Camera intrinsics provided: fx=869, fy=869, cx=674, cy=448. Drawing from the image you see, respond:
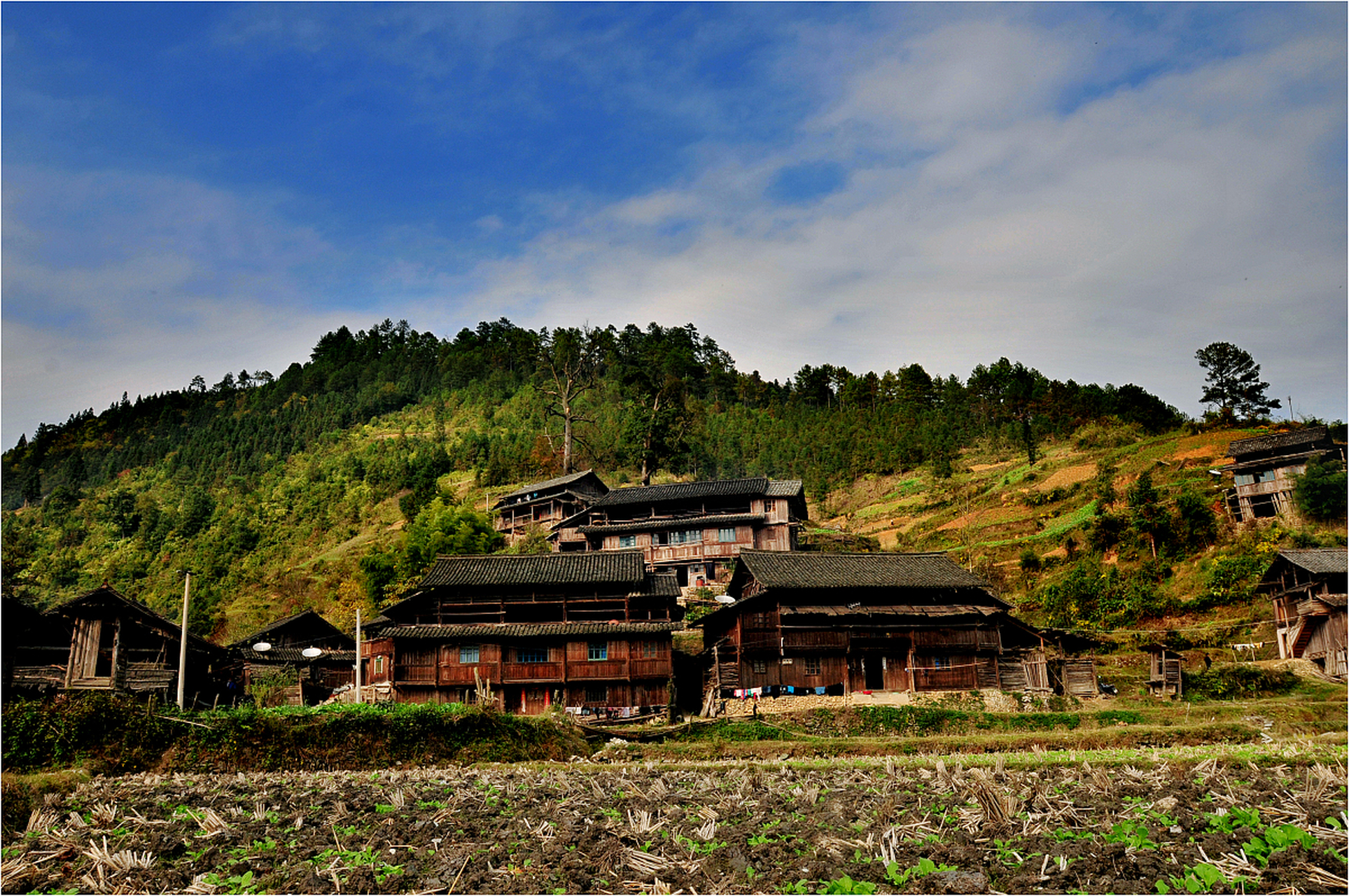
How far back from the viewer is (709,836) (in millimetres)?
11586

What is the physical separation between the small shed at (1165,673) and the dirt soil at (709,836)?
708 inches

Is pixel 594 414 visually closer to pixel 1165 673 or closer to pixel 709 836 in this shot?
pixel 1165 673

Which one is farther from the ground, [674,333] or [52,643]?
[674,333]

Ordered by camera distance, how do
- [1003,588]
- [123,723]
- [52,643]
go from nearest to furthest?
[123,723] → [52,643] → [1003,588]

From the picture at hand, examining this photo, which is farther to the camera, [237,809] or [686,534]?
[686,534]

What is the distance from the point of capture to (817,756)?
2503 cm

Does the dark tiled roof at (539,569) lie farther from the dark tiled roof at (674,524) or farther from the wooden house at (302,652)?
the dark tiled roof at (674,524)

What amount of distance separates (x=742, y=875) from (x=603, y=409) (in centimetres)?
8782

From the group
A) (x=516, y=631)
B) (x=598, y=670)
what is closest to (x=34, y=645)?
(x=516, y=631)

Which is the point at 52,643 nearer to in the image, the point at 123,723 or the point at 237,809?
the point at 123,723

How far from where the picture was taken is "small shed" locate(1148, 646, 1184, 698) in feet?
106

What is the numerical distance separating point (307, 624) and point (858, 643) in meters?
27.5

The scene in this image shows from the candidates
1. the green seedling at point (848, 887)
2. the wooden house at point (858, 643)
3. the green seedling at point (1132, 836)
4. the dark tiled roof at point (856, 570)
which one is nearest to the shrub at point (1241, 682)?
the wooden house at point (858, 643)

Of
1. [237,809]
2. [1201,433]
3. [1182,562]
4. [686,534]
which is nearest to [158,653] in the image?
[237,809]
